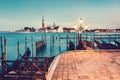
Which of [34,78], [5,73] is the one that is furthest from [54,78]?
[5,73]

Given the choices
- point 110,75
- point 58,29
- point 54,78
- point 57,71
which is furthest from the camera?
point 58,29

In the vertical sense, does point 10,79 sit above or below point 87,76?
below

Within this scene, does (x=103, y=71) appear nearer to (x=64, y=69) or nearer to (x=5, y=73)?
(x=64, y=69)

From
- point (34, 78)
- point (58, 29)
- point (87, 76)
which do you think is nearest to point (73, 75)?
point (87, 76)

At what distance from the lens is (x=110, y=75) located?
30.6ft

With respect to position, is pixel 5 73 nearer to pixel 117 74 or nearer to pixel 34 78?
pixel 34 78

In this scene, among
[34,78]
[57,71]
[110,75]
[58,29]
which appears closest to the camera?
[110,75]

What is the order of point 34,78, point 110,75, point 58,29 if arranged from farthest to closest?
point 58,29, point 34,78, point 110,75

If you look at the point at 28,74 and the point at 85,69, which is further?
the point at 28,74

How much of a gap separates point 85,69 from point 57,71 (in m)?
1.52

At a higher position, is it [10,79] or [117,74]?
[117,74]

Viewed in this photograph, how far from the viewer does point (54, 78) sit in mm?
8719

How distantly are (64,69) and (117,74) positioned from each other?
2.58 metres

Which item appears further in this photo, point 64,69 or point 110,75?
point 64,69
